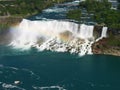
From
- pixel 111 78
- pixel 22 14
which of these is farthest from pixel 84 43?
pixel 22 14

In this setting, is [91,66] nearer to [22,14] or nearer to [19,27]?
[19,27]

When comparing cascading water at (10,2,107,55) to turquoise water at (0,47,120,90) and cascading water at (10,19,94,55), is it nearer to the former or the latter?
cascading water at (10,19,94,55)

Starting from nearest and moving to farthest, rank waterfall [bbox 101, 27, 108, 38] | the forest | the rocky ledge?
the rocky ledge
waterfall [bbox 101, 27, 108, 38]
the forest

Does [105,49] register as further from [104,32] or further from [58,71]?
[58,71]

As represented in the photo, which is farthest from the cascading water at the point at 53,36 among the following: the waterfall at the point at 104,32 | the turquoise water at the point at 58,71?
the turquoise water at the point at 58,71

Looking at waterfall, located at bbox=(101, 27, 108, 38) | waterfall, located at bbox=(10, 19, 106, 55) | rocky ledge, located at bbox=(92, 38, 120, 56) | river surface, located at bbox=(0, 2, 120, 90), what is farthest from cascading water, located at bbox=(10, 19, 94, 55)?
river surface, located at bbox=(0, 2, 120, 90)

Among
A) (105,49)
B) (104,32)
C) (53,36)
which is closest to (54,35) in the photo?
(53,36)

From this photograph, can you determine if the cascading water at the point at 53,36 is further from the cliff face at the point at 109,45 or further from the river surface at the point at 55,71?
the river surface at the point at 55,71
